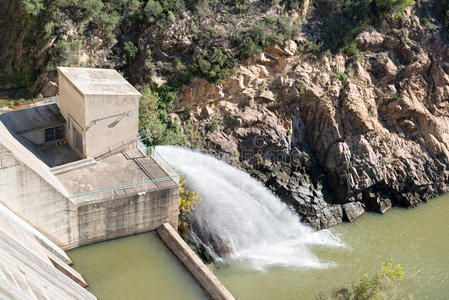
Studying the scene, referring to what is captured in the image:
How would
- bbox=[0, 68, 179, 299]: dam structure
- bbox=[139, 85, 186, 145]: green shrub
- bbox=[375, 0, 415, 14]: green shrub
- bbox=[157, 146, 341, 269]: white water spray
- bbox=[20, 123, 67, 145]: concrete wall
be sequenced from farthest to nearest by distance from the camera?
bbox=[375, 0, 415, 14]: green shrub, bbox=[139, 85, 186, 145]: green shrub, bbox=[157, 146, 341, 269]: white water spray, bbox=[20, 123, 67, 145]: concrete wall, bbox=[0, 68, 179, 299]: dam structure

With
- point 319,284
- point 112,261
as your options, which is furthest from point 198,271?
point 319,284

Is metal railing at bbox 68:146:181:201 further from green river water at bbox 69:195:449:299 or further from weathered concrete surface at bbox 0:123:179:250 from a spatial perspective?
green river water at bbox 69:195:449:299

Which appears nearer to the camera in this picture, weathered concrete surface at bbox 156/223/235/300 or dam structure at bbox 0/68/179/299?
dam structure at bbox 0/68/179/299

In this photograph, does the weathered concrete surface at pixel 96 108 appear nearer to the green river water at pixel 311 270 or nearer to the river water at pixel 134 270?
the river water at pixel 134 270

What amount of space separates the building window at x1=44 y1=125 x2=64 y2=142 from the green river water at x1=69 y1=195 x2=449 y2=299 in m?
5.29

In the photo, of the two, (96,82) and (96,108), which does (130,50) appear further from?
(96,108)

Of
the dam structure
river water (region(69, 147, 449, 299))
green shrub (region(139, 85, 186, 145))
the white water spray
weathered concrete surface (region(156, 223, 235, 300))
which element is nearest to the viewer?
the dam structure

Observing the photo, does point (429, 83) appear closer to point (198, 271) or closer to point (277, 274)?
point (277, 274)

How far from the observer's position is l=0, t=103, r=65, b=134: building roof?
1563 centimetres

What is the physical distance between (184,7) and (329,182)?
1344 centimetres

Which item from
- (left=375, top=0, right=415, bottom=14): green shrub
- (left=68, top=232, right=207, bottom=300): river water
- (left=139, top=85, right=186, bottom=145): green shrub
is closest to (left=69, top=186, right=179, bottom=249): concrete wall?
(left=68, top=232, right=207, bottom=300): river water

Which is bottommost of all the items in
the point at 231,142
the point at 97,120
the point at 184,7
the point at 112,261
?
the point at 112,261

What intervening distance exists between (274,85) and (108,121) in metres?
11.3

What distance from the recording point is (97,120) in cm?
1498
